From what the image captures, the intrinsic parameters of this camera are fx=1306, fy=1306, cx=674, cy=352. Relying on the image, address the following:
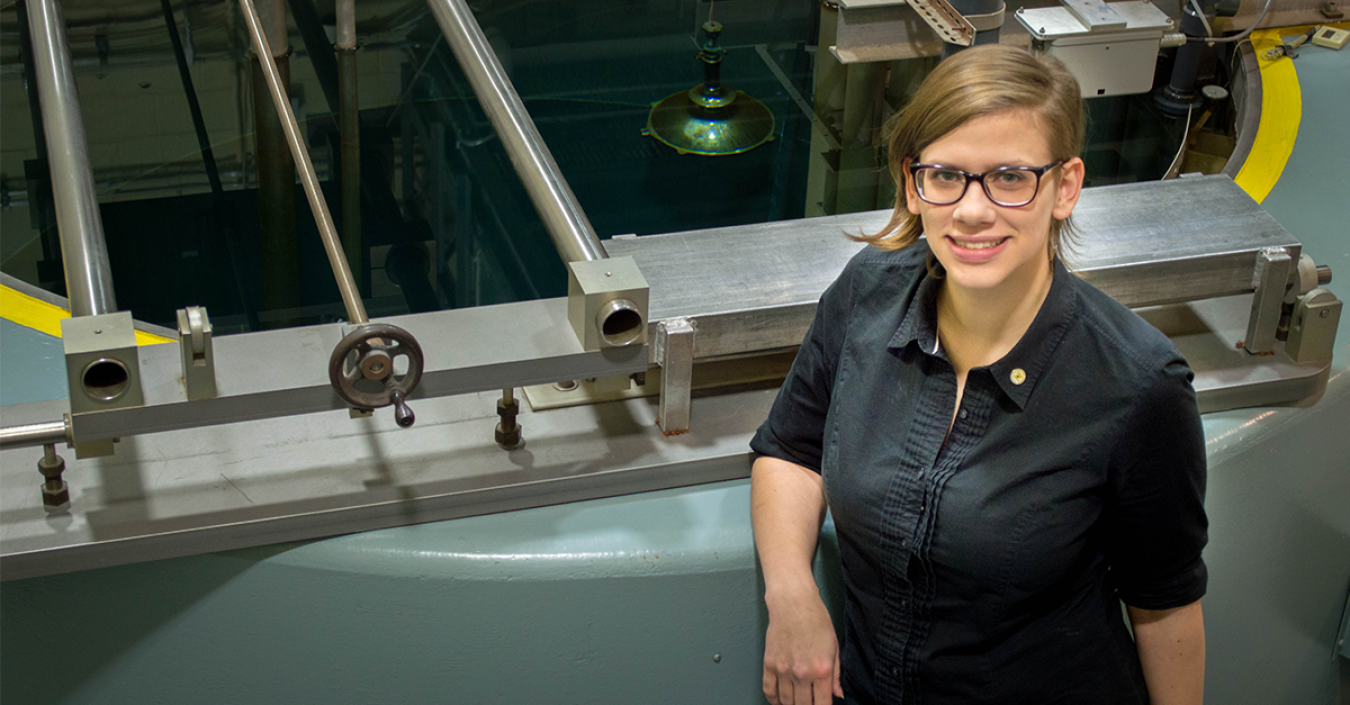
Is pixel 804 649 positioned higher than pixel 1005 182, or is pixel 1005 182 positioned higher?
pixel 1005 182

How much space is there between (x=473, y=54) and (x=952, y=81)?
81 centimetres

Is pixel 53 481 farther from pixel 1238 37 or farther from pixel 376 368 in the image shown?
pixel 1238 37

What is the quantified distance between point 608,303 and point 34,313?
815mm

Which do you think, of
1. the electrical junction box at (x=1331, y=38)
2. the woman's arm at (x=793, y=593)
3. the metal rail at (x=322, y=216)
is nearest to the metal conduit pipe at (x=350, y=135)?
the metal rail at (x=322, y=216)

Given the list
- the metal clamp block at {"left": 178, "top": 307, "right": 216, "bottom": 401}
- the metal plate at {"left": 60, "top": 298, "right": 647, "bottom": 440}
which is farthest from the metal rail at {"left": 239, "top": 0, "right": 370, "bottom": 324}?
the metal clamp block at {"left": 178, "top": 307, "right": 216, "bottom": 401}

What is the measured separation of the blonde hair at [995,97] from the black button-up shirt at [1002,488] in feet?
0.43

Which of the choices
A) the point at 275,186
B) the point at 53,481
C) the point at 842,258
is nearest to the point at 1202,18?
the point at 842,258

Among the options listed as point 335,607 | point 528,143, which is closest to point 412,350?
point 335,607

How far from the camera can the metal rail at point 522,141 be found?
52.1 inches

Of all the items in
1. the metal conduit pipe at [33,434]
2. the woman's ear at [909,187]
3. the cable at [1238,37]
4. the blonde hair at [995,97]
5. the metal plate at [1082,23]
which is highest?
the blonde hair at [995,97]

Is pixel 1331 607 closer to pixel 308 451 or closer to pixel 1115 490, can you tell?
pixel 1115 490

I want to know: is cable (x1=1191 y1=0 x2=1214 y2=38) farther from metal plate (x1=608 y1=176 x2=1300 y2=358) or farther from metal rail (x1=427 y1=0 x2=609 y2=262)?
metal rail (x1=427 y1=0 x2=609 y2=262)

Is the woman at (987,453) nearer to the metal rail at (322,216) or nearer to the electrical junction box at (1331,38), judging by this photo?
the metal rail at (322,216)

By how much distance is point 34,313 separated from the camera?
62.6 inches
